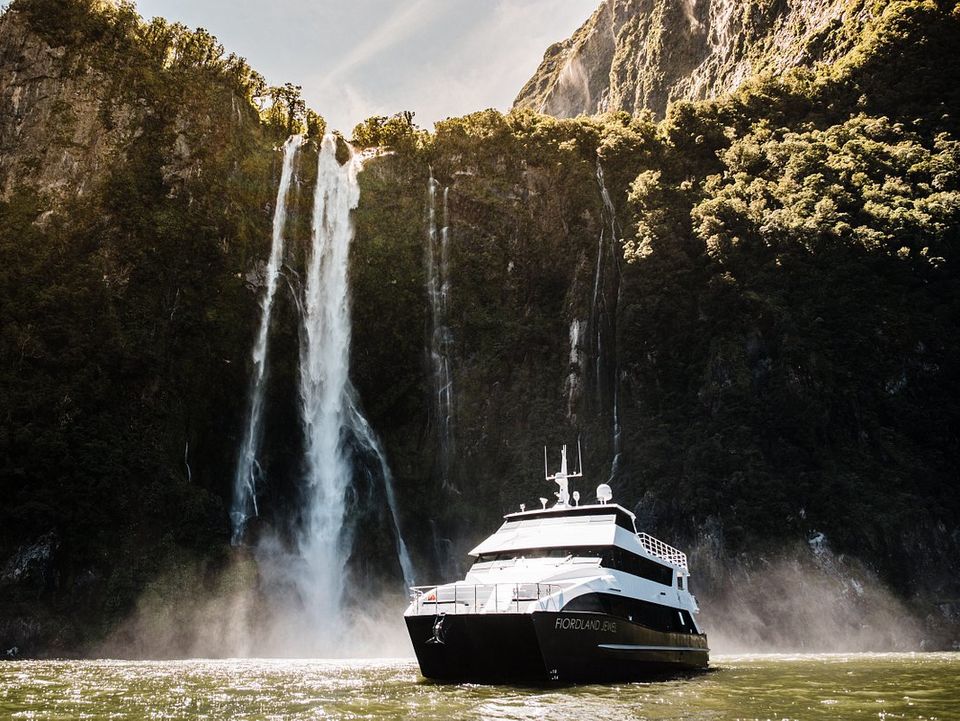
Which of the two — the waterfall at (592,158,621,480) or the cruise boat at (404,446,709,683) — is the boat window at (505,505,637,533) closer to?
the cruise boat at (404,446,709,683)

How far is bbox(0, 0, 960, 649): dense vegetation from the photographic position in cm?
4125

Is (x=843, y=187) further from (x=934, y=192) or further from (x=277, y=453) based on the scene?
(x=277, y=453)

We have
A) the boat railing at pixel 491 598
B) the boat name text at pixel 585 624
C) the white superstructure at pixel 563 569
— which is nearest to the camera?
the boat railing at pixel 491 598

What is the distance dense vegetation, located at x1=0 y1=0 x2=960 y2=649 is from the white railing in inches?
535

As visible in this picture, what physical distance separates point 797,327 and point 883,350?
15.4 ft

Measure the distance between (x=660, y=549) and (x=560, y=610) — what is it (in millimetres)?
9048

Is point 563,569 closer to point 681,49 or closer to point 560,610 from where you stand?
point 560,610

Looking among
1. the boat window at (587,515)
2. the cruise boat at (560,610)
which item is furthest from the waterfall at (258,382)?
the cruise boat at (560,610)

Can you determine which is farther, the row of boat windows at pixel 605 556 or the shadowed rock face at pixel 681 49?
the shadowed rock face at pixel 681 49

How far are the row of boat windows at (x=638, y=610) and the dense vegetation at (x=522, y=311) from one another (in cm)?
1618

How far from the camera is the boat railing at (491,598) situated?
18344 mm

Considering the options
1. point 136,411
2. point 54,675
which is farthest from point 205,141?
point 54,675

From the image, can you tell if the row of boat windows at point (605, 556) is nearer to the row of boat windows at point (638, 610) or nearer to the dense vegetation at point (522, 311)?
the row of boat windows at point (638, 610)

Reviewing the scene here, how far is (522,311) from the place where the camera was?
54906mm
